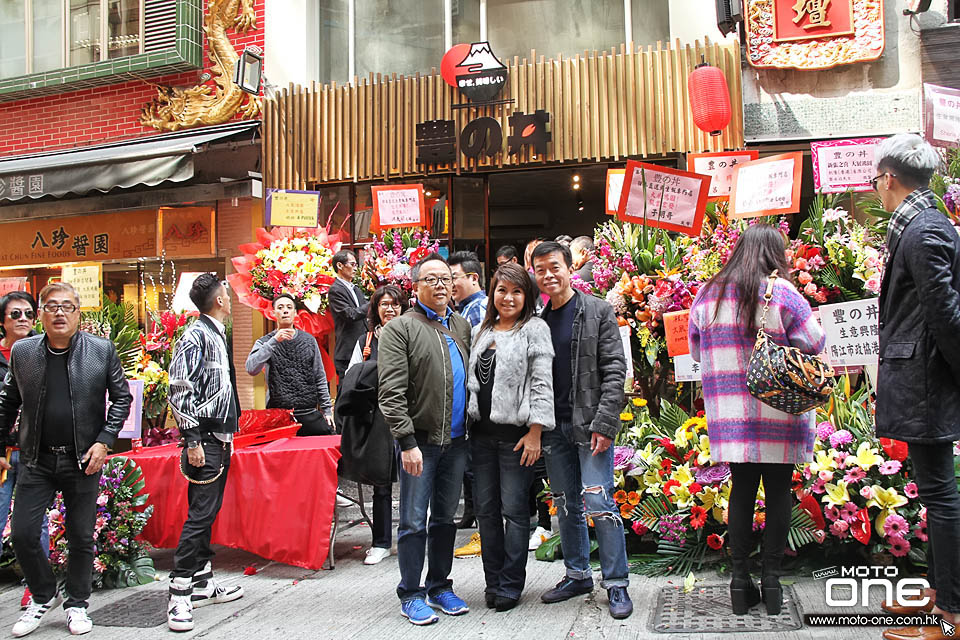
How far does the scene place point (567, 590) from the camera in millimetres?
4609

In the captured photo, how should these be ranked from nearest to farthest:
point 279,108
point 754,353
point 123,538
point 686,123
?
point 754,353, point 123,538, point 686,123, point 279,108

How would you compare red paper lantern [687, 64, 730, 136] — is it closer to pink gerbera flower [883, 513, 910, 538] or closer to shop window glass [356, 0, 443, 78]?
shop window glass [356, 0, 443, 78]

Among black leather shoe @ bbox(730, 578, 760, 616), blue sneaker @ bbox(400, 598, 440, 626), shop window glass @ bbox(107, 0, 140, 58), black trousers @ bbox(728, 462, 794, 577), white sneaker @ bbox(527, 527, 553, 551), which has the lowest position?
blue sneaker @ bbox(400, 598, 440, 626)

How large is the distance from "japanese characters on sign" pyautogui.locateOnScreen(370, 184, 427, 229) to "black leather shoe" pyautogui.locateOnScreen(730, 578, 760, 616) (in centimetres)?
583

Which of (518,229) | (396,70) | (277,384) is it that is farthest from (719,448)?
(396,70)

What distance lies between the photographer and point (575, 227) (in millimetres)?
10055

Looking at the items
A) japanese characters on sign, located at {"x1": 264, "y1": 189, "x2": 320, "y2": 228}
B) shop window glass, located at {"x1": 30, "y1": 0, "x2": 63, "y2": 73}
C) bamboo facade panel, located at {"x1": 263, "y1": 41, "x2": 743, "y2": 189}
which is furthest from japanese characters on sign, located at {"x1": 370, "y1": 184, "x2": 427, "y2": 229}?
shop window glass, located at {"x1": 30, "y1": 0, "x2": 63, "y2": 73}

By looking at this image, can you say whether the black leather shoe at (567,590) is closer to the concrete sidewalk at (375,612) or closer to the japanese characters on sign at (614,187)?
the concrete sidewalk at (375,612)

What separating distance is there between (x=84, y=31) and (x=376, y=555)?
9938mm

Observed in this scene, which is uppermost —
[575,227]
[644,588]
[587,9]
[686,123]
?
[587,9]

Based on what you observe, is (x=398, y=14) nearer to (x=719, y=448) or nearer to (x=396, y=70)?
(x=396, y=70)

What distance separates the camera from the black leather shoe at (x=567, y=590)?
4594mm

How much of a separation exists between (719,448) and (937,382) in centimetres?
100

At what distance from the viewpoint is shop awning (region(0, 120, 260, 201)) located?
9844 mm
